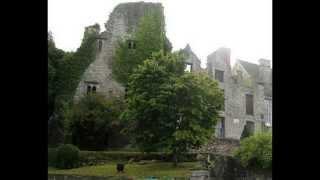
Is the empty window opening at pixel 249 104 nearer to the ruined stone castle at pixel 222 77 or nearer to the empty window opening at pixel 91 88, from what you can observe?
the ruined stone castle at pixel 222 77

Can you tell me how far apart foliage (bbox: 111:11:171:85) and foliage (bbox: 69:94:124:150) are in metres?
1.01

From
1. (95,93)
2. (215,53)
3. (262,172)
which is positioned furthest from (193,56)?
(262,172)

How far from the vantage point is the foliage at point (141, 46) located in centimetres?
1328

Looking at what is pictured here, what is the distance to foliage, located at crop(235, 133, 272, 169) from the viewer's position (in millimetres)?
10539

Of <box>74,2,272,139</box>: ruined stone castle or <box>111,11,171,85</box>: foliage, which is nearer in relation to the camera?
<box>74,2,272,139</box>: ruined stone castle

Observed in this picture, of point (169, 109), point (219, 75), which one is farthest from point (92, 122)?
point (219, 75)

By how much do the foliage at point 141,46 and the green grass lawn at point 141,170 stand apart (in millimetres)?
2330

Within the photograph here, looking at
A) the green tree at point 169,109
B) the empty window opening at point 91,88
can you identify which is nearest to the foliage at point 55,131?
the empty window opening at point 91,88

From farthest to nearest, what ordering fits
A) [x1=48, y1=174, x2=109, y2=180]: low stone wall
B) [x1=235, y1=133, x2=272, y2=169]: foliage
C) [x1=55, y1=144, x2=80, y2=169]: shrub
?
[x1=55, y1=144, x2=80, y2=169]: shrub → [x1=48, y1=174, x2=109, y2=180]: low stone wall → [x1=235, y1=133, x2=272, y2=169]: foliage

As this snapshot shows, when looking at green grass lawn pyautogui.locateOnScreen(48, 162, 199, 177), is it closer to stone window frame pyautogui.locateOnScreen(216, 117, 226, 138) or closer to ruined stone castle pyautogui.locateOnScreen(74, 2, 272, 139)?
stone window frame pyautogui.locateOnScreen(216, 117, 226, 138)

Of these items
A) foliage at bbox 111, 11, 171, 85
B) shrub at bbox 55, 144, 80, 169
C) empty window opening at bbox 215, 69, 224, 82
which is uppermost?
foliage at bbox 111, 11, 171, 85

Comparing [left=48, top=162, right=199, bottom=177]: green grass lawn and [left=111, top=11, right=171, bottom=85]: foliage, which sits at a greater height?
[left=111, top=11, right=171, bottom=85]: foliage

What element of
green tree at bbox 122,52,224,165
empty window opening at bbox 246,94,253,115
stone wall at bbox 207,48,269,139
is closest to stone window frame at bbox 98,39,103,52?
green tree at bbox 122,52,224,165

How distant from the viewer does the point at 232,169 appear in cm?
1125
